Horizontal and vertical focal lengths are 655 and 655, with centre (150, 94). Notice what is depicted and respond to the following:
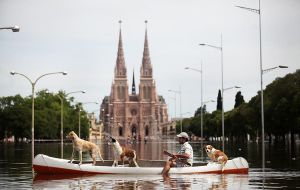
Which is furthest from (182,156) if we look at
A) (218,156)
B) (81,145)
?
(81,145)

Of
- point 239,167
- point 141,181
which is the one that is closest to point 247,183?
point 141,181

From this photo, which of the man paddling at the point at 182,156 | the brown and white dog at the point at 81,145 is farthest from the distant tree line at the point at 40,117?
the man paddling at the point at 182,156

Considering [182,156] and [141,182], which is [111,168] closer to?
[182,156]

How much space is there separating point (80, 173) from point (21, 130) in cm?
11179

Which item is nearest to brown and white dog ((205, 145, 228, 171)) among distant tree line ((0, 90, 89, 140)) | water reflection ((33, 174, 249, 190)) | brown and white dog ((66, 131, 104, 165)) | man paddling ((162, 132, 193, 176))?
water reflection ((33, 174, 249, 190))

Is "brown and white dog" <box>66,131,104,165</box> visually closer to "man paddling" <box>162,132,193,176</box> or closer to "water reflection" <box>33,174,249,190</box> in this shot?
"water reflection" <box>33,174,249,190</box>

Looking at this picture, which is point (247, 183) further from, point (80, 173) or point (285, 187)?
point (80, 173)

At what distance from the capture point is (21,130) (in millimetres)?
136125

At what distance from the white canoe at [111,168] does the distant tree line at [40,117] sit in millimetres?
107965

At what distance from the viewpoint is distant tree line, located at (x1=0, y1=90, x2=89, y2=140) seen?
135 metres

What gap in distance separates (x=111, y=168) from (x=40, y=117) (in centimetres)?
11151

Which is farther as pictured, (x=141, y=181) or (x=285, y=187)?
(x=141, y=181)

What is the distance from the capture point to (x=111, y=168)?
26531 mm

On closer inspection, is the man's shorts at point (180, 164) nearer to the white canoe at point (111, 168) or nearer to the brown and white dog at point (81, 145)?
the white canoe at point (111, 168)
